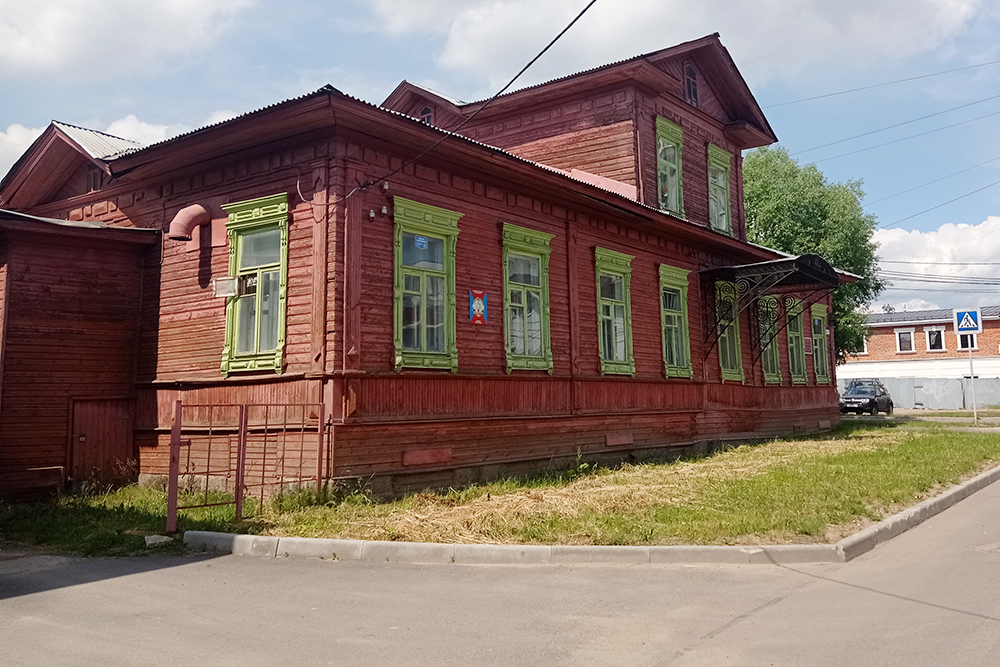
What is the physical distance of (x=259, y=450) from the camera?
10.2 metres

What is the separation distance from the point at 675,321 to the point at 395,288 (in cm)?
841

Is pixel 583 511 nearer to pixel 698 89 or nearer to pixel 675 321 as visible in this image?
pixel 675 321

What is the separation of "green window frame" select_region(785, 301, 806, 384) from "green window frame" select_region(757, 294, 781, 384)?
987 millimetres

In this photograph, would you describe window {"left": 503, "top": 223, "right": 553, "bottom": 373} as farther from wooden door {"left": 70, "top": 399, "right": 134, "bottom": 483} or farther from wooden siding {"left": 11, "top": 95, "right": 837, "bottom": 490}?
wooden door {"left": 70, "top": 399, "right": 134, "bottom": 483}

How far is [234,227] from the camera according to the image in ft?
36.4

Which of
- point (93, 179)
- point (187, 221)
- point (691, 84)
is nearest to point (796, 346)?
point (691, 84)

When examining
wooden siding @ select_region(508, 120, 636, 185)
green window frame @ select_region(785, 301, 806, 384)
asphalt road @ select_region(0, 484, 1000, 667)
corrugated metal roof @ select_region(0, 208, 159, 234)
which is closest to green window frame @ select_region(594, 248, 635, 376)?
wooden siding @ select_region(508, 120, 636, 185)

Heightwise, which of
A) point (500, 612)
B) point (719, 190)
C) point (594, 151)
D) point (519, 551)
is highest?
point (594, 151)

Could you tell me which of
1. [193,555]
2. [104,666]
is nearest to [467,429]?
[193,555]

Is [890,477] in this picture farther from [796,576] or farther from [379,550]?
[379,550]

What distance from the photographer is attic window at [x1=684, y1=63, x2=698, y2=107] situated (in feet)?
64.6

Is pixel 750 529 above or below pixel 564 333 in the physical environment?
below

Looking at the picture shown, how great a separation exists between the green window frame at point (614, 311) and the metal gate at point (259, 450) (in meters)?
6.41

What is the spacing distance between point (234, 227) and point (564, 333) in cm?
584
